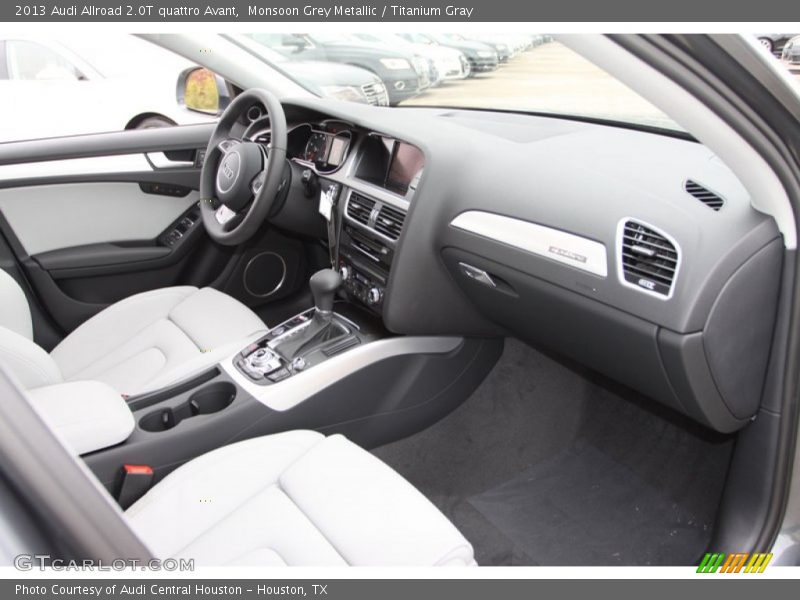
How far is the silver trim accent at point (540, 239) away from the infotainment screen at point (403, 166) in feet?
0.71

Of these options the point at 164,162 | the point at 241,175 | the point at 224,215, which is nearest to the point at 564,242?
the point at 241,175

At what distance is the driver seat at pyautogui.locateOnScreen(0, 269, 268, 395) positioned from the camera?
1.90m

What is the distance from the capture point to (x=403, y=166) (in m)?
1.92

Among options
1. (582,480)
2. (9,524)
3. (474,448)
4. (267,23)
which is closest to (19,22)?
(267,23)

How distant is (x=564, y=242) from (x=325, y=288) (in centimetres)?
76

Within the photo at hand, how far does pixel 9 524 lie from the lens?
1.74 ft

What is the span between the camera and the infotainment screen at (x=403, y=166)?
186cm

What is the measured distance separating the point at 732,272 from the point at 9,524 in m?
1.17

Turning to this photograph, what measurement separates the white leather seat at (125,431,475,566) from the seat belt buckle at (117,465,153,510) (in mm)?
114

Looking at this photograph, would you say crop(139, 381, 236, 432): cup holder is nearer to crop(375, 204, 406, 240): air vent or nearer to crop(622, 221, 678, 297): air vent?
crop(375, 204, 406, 240): air vent

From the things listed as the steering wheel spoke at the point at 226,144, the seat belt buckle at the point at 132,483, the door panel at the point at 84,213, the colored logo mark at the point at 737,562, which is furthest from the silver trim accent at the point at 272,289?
the colored logo mark at the point at 737,562

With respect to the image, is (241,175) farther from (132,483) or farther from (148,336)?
(132,483)

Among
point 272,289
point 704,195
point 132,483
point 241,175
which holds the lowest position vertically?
point 272,289

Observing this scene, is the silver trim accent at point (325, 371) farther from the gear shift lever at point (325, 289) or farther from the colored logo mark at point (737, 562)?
the colored logo mark at point (737, 562)
